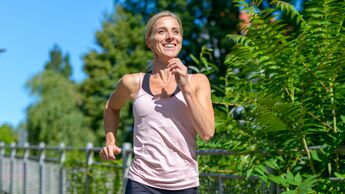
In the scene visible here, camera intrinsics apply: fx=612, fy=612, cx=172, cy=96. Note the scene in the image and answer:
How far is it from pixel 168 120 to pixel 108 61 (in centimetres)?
3717

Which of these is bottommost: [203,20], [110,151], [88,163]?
[88,163]

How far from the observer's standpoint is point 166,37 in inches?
112

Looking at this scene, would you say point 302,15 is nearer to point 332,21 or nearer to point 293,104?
point 332,21

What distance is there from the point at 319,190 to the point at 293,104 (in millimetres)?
528

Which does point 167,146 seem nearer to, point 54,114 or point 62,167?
point 62,167

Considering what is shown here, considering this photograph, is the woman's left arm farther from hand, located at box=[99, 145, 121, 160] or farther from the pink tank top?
hand, located at box=[99, 145, 121, 160]

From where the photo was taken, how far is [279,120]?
354 centimetres

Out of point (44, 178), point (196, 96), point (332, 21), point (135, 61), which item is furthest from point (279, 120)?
point (135, 61)

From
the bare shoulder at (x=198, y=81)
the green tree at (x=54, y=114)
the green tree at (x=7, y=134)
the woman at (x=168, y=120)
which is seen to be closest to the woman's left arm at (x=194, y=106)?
the woman at (x=168, y=120)

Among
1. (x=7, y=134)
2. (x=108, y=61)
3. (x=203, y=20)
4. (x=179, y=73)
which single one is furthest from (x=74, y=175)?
(x=7, y=134)

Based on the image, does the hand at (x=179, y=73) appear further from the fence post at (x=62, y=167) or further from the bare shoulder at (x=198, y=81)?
the fence post at (x=62, y=167)

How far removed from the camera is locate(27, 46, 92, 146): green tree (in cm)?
3859

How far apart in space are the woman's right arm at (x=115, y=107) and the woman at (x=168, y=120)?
2.9 inches

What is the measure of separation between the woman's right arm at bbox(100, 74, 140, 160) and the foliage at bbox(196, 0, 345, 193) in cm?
86
